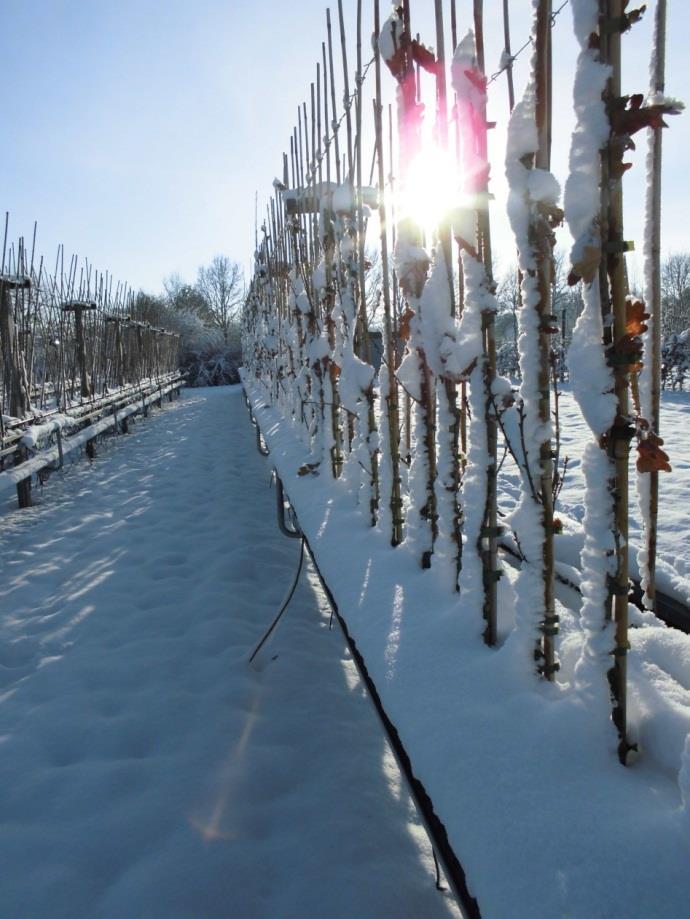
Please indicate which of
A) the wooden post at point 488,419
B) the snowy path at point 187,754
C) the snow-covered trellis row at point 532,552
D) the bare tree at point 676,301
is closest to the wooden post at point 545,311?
the snow-covered trellis row at point 532,552

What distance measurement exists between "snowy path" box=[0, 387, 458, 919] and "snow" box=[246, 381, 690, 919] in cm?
64

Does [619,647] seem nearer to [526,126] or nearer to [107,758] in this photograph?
[526,126]

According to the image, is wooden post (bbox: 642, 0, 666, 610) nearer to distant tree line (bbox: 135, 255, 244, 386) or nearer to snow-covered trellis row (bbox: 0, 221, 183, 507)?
snow-covered trellis row (bbox: 0, 221, 183, 507)

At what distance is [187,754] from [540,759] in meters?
1.51

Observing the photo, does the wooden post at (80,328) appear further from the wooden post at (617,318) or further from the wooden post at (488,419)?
the wooden post at (617,318)

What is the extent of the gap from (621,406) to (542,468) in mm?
308

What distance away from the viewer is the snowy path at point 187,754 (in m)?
1.63

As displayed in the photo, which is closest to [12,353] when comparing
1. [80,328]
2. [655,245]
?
[80,328]

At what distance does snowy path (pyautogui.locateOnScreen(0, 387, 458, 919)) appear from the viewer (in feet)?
5.35

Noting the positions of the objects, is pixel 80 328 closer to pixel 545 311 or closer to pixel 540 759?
pixel 545 311

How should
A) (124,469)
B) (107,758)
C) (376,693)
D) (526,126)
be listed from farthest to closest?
(124,469)
(107,758)
(376,693)
(526,126)

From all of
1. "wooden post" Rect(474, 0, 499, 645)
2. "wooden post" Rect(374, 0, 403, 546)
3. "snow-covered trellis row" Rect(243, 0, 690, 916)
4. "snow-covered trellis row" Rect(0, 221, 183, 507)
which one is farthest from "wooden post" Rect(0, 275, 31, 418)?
"wooden post" Rect(474, 0, 499, 645)

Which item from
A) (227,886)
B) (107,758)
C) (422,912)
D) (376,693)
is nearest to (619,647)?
(376,693)

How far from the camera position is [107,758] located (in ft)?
6.95
